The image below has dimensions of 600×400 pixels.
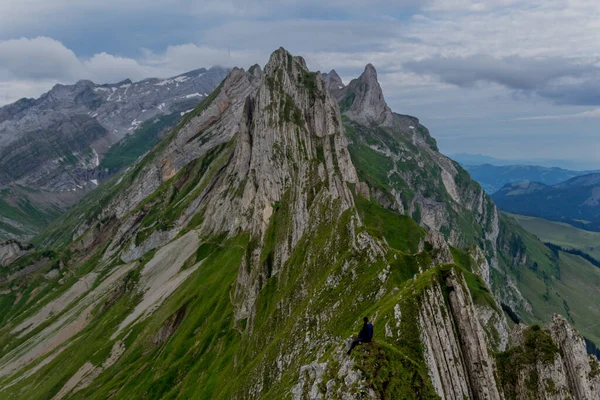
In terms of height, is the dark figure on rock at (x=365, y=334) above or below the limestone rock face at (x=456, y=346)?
above

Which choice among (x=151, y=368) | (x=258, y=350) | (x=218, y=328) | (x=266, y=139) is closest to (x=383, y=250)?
(x=258, y=350)

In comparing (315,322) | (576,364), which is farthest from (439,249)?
(576,364)

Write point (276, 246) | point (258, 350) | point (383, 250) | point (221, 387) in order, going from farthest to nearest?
point (276, 246)
point (221, 387)
point (258, 350)
point (383, 250)

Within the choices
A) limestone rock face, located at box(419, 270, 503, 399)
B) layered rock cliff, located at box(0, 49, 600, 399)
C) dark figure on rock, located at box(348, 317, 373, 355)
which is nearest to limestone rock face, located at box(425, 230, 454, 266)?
layered rock cliff, located at box(0, 49, 600, 399)

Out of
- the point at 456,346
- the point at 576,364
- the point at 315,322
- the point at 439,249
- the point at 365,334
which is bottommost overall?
the point at 439,249

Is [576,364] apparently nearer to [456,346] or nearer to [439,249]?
[456,346]

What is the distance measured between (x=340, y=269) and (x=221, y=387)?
52432 mm

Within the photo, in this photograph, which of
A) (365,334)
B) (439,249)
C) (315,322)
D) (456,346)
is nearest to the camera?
(365,334)

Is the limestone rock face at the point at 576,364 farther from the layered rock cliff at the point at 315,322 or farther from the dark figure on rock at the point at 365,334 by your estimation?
the dark figure on rock at the point at 365,334

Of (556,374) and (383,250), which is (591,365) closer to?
(556,374)

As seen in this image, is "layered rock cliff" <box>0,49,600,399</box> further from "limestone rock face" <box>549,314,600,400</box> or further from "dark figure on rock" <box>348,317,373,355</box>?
"dark figure on rock" <box>348,317,373,355</box>

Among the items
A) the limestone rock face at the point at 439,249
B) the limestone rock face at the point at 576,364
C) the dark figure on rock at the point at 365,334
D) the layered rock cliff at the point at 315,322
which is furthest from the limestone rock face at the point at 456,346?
the limestone rock face at the point at 439,249

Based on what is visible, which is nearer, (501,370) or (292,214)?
(501,370)

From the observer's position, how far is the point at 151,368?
497 ft
